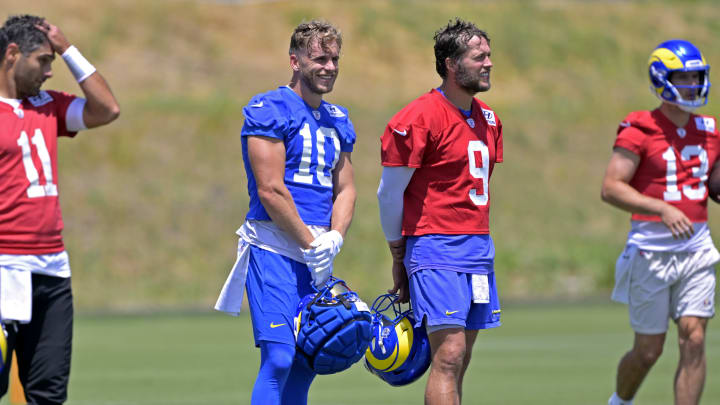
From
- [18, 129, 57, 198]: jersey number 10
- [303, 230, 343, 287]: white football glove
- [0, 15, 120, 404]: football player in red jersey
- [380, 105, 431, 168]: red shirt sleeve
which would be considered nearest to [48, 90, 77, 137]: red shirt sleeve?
[0, 15, 120, 404]: football player in red jersey

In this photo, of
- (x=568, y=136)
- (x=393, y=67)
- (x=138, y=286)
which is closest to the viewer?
(x=138, y=286)

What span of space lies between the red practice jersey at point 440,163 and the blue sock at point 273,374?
1.00 m

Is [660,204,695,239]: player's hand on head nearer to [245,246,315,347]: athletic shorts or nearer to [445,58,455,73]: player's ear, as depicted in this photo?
[445,58,455,73]: player's ear

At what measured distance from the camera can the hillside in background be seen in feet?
86.2

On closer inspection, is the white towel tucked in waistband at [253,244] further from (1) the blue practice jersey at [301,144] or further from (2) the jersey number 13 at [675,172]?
(2) the jersey number 13 at [675,172]

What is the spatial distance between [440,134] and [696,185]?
204 cm

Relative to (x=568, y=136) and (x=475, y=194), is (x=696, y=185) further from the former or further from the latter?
(x=568, y=136)

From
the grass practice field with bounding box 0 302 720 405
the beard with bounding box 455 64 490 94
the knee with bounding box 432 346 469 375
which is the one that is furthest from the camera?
the grass practice field with bounding box 0 302 720 405

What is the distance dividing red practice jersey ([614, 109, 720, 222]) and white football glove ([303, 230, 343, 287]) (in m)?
2.33

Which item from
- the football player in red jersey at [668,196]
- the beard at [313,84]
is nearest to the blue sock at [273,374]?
the beard at [313,84]

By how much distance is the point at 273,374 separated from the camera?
617cm

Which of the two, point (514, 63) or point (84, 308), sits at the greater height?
point (514, 63)

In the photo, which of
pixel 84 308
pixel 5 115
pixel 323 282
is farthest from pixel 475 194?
pixel 84 308

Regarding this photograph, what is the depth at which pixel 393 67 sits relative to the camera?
44.0 metres
